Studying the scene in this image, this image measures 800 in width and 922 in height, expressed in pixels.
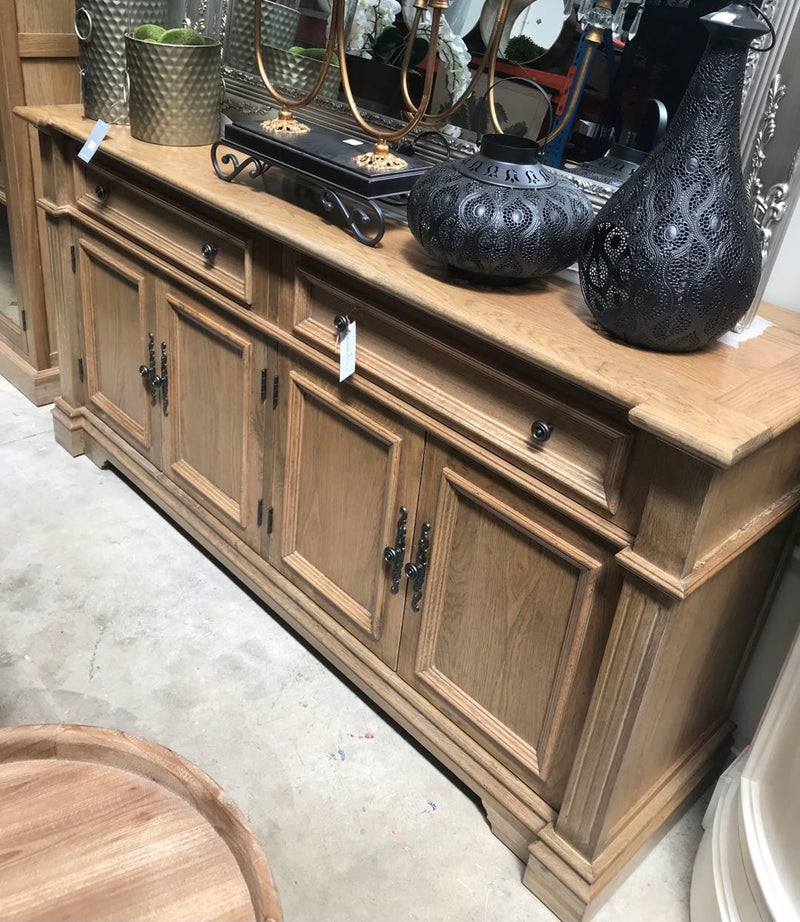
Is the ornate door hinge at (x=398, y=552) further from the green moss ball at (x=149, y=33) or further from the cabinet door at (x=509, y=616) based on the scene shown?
the green moss ball at (x=149, y=33)

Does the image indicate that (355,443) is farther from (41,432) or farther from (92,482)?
(41,432)

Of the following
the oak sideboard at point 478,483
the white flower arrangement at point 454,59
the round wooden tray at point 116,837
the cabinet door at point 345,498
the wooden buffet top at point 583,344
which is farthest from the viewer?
the white flower arrangement at point 454,59

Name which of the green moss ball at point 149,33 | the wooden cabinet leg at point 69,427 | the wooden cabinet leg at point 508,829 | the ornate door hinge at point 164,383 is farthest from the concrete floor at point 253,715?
the green moss ball at point 149,33

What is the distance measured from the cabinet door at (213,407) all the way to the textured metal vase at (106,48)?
44 centimetres

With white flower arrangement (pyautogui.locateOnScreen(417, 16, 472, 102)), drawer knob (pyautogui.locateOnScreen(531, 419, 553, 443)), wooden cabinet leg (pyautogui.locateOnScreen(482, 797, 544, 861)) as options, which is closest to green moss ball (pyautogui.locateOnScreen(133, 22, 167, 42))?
white flower arrangement (pyautogui.locateOnScreen(417, 16, 472, 102))

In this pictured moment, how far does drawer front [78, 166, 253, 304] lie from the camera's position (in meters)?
1.58

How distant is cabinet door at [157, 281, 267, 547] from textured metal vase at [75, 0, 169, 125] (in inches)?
17.5

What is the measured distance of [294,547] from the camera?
1.71m

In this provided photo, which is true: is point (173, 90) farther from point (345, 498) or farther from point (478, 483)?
point (478, 483)

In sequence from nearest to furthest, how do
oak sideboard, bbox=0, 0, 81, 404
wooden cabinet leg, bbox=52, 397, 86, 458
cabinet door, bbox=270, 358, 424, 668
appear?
1. cabinet door, bbox=270, 358, 424, 668
2. oak sideboard, bbox=0, 0, 81, 404
3. wooden cabinet leg, bbox=52, 397, 86, 458

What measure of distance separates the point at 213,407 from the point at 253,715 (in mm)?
630

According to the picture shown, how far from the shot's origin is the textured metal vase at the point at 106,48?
1.83 m

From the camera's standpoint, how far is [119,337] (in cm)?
199

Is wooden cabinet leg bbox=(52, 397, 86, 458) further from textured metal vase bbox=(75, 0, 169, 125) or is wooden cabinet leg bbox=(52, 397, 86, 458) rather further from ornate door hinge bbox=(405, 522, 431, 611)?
ornate door hinge bbox=(405, 522, 431, 611)
